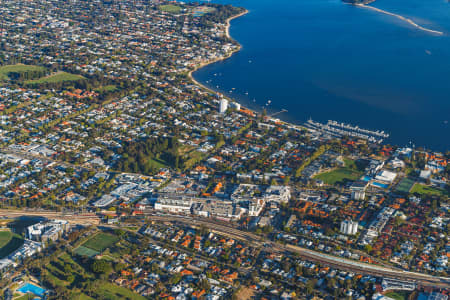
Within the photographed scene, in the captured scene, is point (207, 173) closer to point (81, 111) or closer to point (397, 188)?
point (397, 188)

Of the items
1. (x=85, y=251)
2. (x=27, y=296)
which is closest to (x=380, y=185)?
(x=85, y=251)

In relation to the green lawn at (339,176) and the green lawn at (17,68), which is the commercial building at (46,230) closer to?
the green lawn at (339,176)

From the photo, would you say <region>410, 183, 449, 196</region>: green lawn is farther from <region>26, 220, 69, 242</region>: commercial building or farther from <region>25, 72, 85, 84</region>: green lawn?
<region>25, 72, 85, 84</region>: green lawn

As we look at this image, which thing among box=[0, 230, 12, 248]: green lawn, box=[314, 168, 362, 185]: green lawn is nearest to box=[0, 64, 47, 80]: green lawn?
box=[0, 230, 12, 248]: green lawn

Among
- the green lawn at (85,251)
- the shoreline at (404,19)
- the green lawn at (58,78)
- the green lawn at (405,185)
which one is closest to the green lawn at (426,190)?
the green lawn at (405,185)

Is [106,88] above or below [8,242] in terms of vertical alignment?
above

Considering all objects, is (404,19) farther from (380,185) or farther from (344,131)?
(380,185)
